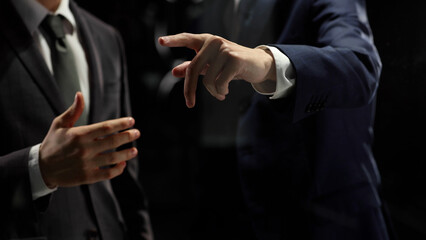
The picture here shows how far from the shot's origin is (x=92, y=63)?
694mm

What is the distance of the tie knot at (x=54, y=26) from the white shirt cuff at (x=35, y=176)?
19 centimetres

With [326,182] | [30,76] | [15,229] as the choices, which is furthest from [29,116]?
[326,182]

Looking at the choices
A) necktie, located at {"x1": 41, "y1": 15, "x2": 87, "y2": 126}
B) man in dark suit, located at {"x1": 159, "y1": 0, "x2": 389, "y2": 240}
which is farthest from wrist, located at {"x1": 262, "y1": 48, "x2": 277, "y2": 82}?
necktie, located at {"x1": 41, "y1": 15, "x2": 87, "y2": 126}

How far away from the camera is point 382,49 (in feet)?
2.22

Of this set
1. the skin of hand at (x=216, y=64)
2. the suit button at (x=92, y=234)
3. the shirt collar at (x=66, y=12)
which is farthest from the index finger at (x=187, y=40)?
the suit button at (x=92, y=234)

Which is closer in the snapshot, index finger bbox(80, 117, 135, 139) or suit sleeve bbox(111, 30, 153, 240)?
index finger bbox(80, 117, 135, 139)

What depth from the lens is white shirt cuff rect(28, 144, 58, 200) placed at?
1.87 feet

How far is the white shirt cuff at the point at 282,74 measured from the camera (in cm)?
57

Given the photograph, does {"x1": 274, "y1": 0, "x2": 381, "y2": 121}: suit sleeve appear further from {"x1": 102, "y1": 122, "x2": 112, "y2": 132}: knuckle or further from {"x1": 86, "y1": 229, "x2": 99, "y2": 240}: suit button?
{"x1": 86, "y1": 229, "x2": 99, "y2": 240}: suit button

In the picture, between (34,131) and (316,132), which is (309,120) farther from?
(34,131)

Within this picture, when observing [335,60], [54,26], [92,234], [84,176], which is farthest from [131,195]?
[335,60]

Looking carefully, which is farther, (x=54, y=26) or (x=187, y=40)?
(x=54, y=26)

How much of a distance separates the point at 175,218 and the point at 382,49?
1.74ft

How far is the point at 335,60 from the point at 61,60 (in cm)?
43
